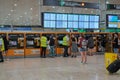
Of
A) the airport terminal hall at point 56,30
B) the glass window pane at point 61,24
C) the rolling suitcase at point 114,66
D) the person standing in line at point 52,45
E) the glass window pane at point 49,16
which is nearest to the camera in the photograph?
the rolling suitcase at point 114,66

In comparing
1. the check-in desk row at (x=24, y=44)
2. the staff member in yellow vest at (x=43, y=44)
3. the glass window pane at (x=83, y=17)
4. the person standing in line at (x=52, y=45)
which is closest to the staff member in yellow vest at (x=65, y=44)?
the person standing in line at (x=52, y=45)

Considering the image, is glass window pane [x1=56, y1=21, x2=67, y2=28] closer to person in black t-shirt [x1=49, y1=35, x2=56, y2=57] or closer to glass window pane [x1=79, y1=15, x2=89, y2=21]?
glass window pane [x1=79, y1=15, x2=89, y2=21]

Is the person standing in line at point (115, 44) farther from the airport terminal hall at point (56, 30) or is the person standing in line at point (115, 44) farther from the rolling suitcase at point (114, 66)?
the rolling suitcase at point (114, 66)

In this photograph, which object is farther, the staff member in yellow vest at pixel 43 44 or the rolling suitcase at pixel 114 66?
the staff member in yellow vest at pixel 43 44

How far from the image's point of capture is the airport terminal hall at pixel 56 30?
65.5 ft

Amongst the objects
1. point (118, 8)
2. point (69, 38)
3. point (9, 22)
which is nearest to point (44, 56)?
point (69, 38)

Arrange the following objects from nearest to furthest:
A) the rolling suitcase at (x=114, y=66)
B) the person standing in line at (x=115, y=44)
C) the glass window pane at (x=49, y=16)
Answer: the rolling suitcase at (x=114, y=66) → the person standing in line at (x=115, y=44) → the glass window pane at (x=49, y=16)

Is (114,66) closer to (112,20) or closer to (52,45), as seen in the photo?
(52,45)

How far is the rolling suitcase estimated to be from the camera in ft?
38.7

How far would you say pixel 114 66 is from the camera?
11.9 meters

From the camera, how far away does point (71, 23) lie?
25406 mm

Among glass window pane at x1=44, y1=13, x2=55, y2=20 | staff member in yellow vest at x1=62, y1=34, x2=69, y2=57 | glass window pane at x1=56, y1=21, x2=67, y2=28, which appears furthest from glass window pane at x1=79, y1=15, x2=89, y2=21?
staff member in yellow vest at x1=62, y1=34, x2=69, y2=57

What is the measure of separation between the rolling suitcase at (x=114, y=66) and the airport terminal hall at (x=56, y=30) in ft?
13.0

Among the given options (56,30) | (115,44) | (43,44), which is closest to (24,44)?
(43,44)
